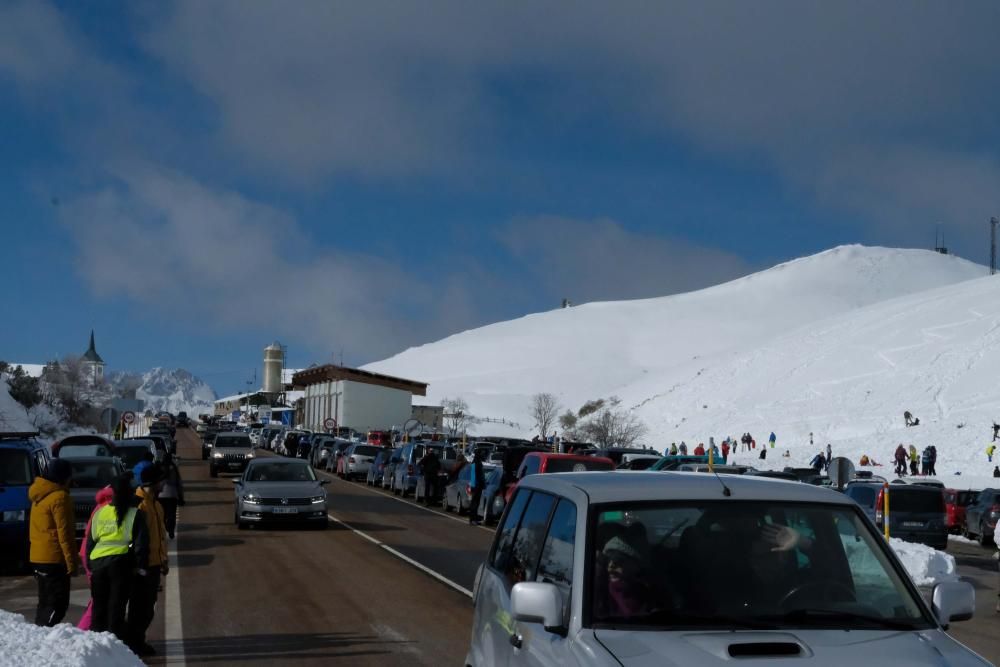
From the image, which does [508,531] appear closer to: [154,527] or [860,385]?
[154,527]

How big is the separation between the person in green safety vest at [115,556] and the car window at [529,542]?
427 cm

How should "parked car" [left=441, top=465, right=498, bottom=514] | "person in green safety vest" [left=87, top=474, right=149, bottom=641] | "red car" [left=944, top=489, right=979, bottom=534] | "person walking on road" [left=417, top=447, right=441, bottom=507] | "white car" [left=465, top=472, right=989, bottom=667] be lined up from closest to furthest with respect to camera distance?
"white car" [left=465, top=472, right=989, bottom=667] < "person in green safety vest" [left=87, top=474, right=149, bottom=641] < "parked car" [left=441, top=465, right=498, bottom=514] < "red car" [left=944, top=489, right=979, bottom=534] < "person walking on road" [left=417, top=447, right=441, bottom=507]

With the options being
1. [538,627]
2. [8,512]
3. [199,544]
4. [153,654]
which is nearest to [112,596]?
[153,654]

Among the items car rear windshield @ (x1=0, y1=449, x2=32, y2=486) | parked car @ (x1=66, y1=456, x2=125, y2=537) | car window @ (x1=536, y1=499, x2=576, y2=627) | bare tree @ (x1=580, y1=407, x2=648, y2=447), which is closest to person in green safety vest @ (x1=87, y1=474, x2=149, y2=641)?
car window @ (x1=536, y1=499, x2=576, y2=627)

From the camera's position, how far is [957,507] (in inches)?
1160

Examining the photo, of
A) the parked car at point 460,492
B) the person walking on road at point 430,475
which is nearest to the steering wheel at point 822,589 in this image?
the parked car at point 460,492

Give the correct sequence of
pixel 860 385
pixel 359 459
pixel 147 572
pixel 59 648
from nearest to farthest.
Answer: pixel 59 648 → pixel 147 572 → pixel 359 459 → pixel 860 385

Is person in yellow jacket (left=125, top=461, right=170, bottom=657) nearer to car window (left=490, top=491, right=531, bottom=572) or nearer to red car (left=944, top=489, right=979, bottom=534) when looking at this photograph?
car window (left=490, top=491, right=531, bottom=572)

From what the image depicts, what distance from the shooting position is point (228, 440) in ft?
145

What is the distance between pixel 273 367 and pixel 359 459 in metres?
149

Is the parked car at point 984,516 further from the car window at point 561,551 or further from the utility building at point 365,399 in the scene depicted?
the utility building at point 365,399

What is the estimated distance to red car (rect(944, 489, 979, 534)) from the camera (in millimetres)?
29250

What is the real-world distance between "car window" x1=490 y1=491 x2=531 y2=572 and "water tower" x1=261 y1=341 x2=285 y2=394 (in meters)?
184

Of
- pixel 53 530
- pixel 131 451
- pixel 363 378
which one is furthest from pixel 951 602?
pixel 363 378
